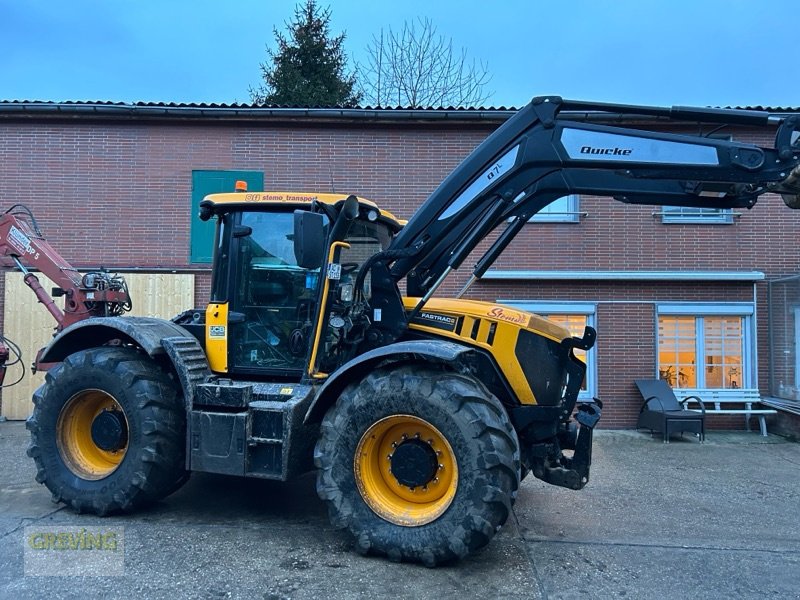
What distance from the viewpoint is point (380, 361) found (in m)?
4.51

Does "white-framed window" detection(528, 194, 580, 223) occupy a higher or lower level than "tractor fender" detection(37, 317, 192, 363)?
higher

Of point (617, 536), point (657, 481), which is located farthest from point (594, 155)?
point (657, 481)

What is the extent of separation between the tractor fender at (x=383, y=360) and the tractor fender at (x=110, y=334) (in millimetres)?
1505

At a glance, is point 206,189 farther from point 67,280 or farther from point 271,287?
point 271,287

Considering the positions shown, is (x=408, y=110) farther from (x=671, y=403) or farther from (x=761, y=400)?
(x=761, y=400)

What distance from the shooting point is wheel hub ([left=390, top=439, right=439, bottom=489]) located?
4.27 metres

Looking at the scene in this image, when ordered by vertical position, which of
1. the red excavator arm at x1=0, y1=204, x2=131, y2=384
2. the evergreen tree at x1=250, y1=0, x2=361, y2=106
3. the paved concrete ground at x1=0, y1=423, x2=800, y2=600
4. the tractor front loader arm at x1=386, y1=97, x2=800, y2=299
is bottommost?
the paved concrete ground at x1=0, y1=423, x2=800, y2=600

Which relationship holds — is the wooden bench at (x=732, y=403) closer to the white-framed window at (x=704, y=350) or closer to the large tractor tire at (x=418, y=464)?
the white-framed window at (x=704, y=350)

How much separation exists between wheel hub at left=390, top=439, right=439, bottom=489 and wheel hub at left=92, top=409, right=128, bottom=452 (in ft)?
8.04

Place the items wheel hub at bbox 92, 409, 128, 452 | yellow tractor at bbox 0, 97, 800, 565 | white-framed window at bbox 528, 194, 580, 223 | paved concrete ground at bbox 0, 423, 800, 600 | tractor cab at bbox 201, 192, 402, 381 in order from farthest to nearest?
white-framed window at bbox 528, 194, 580, 223, wheel hub at bbox 92, 409, 128, 452, tractor cab at bbox 201, 192, 402, 381, yellow tractor at bbox 0, 97, 800, 565, paved concrete ground at bbox 0, 423, 800, 600

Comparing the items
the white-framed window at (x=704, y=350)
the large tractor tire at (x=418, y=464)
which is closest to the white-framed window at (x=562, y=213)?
the white-framed window at (x=704, y=350)

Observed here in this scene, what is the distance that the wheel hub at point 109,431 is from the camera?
16.8ft

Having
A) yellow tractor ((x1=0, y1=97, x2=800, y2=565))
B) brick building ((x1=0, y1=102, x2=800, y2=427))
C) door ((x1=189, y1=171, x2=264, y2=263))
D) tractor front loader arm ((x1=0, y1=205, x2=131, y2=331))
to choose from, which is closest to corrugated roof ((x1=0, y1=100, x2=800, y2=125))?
brick building ((x1=0, y1=102, x2=800, y2=427))

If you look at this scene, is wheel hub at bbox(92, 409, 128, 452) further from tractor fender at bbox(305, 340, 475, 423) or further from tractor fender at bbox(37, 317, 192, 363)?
tractor fender at bbox(305, 340, 475, 423)
